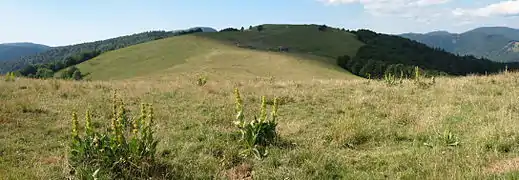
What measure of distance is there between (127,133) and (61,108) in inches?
179

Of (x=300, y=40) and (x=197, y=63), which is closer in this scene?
(x=197, y=63)

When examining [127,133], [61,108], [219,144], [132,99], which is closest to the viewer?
[219,144]

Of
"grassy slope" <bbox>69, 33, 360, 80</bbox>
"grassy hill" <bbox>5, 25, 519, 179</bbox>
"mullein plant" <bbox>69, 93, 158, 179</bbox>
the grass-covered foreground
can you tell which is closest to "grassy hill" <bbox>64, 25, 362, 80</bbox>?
"grassy slope" <bbox>69, 33, 360, 80</bbox>

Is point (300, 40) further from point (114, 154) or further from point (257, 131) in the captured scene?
point (114, 154)

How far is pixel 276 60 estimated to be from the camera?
221ft

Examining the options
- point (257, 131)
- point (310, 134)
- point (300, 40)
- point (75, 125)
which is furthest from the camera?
point (300, 40)

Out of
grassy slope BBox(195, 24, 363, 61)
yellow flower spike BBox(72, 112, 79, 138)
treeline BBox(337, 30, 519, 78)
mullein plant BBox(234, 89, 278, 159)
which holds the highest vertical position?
grassy slope BBox(195, 24, 363, 61)

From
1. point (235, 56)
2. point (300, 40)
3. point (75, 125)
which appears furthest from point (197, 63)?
point (75, 125)

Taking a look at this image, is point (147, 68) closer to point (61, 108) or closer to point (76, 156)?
point (61, 108)

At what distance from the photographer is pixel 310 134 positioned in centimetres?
805

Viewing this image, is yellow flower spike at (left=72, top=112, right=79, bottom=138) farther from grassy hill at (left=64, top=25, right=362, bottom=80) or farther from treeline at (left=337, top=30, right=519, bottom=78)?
treeline at (left=337, top=30, right=519, bottom=78)

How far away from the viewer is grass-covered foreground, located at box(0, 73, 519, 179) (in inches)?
222

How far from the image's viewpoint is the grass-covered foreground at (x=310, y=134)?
222 inches

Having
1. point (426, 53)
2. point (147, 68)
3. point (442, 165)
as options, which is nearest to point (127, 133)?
point (442, 165)
